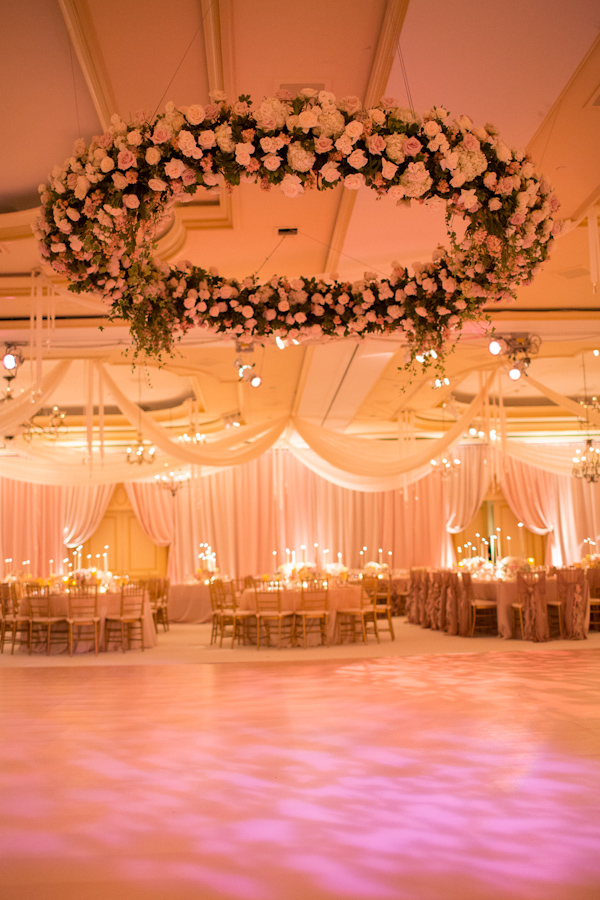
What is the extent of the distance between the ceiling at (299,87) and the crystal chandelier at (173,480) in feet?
20.6

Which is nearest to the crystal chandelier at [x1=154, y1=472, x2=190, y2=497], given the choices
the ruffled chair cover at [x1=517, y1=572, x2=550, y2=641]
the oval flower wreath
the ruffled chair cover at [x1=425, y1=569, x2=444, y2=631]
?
the ruffled chair cover at [x1=425, y1=569, x2=444, y2=631]

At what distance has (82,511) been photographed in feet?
58.4

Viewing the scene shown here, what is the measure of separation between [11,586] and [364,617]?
5.55 metres

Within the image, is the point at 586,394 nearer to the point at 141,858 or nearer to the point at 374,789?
the point at 374,789

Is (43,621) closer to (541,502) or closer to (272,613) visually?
(272,613)

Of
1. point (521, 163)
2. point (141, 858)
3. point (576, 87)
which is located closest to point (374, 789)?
point (141, 858)

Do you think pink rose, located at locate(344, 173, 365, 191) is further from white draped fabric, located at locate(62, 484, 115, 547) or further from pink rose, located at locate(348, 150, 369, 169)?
white draped fabric, located at locate(62, 484, 115, 547)

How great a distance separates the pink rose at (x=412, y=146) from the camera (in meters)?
3.40

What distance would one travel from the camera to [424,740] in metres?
5.29

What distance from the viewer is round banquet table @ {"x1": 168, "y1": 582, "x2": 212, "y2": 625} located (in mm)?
15680

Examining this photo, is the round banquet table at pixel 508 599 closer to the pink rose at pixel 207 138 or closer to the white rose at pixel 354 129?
the white rose at pixel 354 129

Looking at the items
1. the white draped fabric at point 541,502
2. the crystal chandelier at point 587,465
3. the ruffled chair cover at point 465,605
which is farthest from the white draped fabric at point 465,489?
the ruffled chair cover at point 465,605

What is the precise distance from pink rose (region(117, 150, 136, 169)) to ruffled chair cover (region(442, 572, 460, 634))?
946 centimetres

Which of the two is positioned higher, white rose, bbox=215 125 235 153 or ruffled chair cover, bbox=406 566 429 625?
white rose, bbox=215 125 235 153
